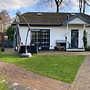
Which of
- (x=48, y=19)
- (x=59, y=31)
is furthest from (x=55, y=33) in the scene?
(x=48, y=19)

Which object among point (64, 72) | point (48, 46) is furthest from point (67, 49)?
point (64, 72)

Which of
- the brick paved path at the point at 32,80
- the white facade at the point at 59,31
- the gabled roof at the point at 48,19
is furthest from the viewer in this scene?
the white facade at the point at 59,31

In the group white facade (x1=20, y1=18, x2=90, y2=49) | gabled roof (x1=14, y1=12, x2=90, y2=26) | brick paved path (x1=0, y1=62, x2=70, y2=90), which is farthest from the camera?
white facade (x1=20, y1=18, x2=90, y2=49)

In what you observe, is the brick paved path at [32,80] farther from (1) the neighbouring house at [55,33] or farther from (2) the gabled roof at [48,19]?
(2) the gabled roof at [48,19]

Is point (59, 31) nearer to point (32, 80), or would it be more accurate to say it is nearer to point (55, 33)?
point (55, 33)

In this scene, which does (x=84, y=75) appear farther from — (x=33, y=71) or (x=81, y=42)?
(x=81, y=42)

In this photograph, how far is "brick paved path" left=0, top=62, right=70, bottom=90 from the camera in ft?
34.4

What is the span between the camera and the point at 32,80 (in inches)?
456

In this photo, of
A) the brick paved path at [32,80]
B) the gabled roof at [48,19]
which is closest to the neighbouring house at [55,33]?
the gabled roof at [48,19]

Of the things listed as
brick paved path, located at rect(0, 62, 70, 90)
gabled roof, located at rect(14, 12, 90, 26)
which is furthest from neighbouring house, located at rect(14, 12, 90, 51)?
brick paved path, located at rect(0, 62, 70, 90)

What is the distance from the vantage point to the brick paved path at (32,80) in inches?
413

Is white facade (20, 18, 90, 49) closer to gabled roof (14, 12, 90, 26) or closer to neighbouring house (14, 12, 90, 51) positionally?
neighbouring house (14, 12, 90, 51)

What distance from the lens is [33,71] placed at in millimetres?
13836

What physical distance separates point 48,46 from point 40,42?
3.36 ft
